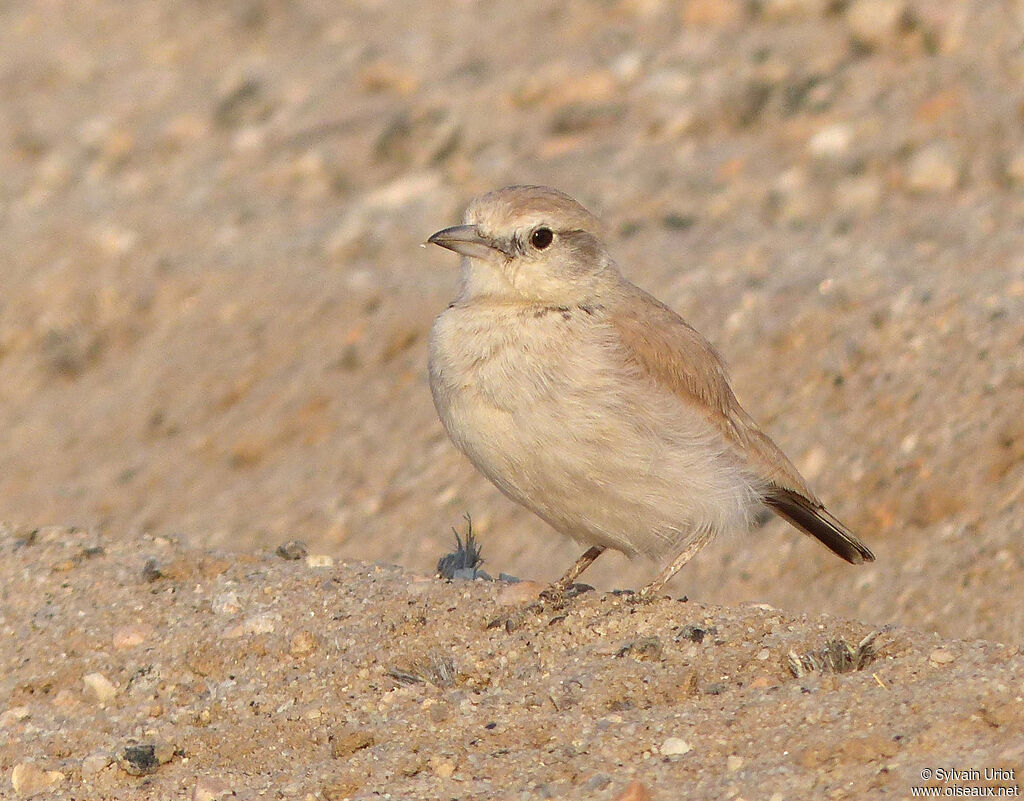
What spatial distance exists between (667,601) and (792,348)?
407 centimetres

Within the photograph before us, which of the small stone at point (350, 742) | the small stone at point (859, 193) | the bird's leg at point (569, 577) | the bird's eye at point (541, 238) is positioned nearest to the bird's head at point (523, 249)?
the bird's eye at point (541, 238)

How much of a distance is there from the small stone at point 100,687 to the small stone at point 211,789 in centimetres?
86

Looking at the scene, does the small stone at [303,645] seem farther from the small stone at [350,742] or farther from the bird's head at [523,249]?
the bird's head at [523,249]

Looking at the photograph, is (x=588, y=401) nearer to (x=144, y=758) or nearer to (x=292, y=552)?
(x=292, y=552)

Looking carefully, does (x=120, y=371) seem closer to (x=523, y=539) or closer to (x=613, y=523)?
(x=523, y=539)

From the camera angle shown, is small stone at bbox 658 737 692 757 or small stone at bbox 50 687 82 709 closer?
small stone at bbox 658 737 692 757

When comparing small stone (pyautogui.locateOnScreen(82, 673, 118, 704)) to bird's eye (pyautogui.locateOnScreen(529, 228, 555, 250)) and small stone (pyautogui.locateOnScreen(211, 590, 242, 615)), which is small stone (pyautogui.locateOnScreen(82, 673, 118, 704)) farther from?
bird's eye (pyautogui.locateOnScreen(529, 228, 555, 250))

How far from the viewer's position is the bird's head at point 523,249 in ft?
20.3

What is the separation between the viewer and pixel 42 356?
12.2 meters

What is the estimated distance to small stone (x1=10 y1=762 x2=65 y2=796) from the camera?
4766 millimetres

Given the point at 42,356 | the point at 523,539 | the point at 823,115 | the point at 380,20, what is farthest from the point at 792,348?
the point at 380,20

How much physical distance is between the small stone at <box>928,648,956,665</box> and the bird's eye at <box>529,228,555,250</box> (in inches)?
91.8

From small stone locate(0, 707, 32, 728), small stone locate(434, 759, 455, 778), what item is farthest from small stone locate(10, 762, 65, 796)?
small stone locate(434, 759, 455, 778)

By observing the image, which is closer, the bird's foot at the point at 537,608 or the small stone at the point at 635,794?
the small stone at the point at 635,794
